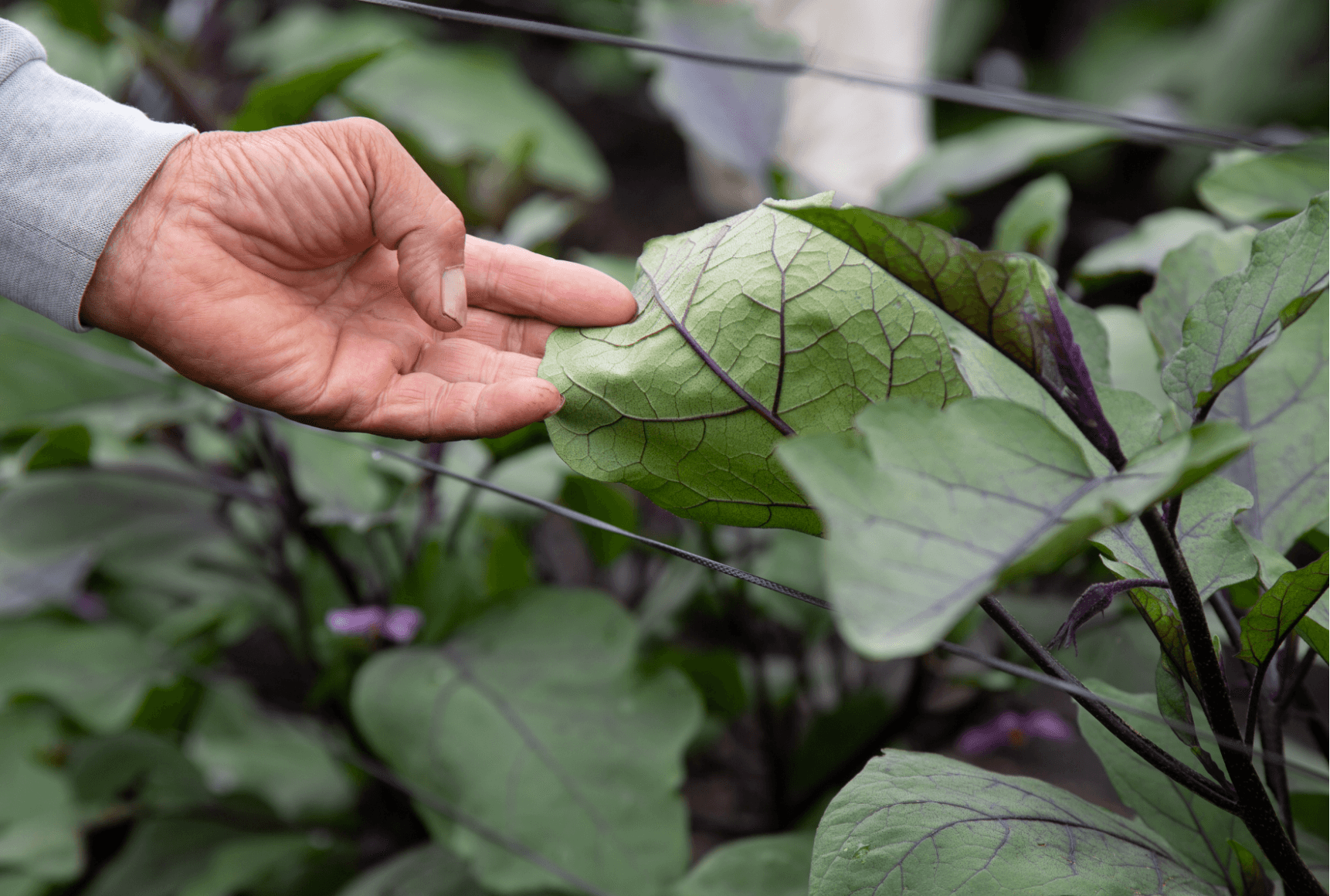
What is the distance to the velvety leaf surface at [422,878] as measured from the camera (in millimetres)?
739

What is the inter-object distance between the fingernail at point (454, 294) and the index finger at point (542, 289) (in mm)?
35

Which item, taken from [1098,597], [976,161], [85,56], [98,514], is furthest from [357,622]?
[85,56]

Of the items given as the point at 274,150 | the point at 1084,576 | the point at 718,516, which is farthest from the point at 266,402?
the point at 1084,576

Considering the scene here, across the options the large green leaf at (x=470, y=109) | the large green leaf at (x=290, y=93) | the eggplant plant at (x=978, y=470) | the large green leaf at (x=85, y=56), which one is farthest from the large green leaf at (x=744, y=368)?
the large green leaf at (x=470, y=109)

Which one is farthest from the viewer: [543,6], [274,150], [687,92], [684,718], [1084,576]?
[543,6]

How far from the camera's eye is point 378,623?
728 millimetres

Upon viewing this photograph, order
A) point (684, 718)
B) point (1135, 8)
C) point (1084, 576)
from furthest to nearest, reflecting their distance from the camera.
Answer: point (1135, 8) → point (1084, 576) → point (684, 718)

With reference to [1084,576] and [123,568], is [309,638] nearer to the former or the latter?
[123,568]

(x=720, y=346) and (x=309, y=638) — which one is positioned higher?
(x=720, y=346)

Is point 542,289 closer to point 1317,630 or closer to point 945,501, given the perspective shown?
point 945,501

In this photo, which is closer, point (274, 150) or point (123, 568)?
point (274, 150)

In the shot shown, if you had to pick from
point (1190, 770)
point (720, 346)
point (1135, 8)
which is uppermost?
point (1135, 8)

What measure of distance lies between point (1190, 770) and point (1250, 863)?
66mm

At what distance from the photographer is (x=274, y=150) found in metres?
0.51
